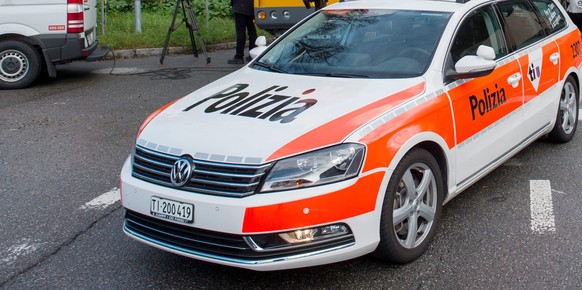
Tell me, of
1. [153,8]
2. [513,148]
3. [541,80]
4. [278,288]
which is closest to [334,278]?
[278,288]

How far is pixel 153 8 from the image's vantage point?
19766 millimetres

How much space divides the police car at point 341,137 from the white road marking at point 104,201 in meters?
1.22

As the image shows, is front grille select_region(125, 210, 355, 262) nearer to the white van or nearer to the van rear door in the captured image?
the white van

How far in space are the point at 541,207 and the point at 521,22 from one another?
1603mm

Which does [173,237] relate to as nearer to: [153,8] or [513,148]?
[513,148]

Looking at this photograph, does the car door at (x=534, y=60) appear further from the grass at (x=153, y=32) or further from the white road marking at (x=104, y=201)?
the grass at (x=153, y=32)

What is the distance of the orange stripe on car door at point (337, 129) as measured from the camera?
13.0ft

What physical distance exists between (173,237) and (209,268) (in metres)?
0.48

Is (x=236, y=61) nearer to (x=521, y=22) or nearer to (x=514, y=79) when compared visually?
(x=521, y=22)

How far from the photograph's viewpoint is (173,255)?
4699 mm

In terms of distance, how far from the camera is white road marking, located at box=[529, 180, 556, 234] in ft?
16.5

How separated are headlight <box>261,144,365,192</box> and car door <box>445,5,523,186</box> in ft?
3.64

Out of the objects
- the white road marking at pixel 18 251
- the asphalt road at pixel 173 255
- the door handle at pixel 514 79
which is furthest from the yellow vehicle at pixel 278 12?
the white road marking at pixel 18 251

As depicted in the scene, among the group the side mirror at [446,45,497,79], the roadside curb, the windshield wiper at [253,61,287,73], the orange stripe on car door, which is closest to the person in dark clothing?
the roadside curb
